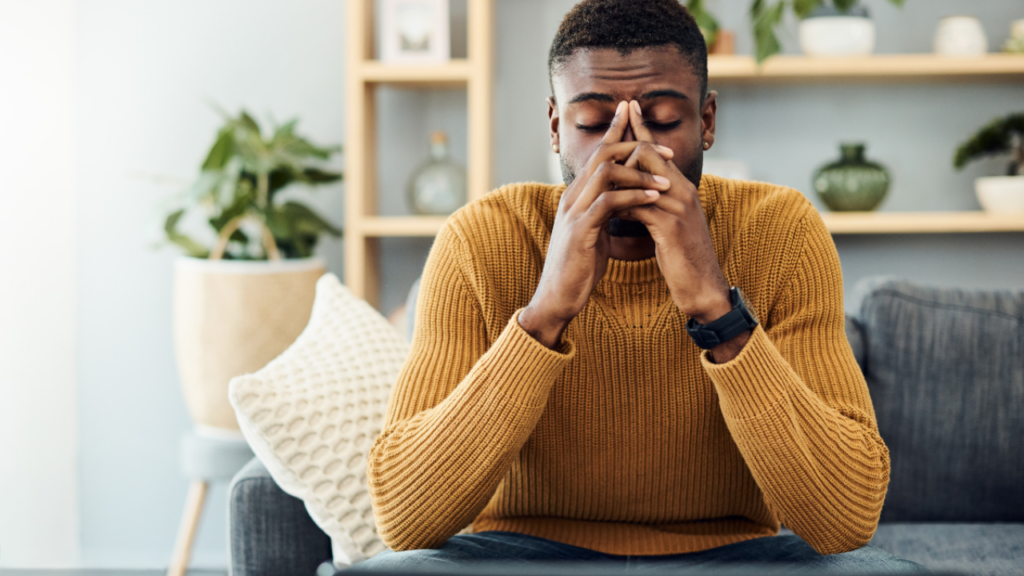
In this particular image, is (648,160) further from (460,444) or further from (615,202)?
(460,444)

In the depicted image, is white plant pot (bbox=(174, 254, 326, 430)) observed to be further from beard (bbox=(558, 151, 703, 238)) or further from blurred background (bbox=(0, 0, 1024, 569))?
beard (bbox=(558, 151, 703, 238))

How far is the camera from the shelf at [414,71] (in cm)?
209

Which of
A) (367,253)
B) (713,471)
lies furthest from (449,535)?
(367,253)

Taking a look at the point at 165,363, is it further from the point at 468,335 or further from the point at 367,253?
the point at 468,335

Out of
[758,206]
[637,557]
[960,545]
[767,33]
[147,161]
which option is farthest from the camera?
[147,161]

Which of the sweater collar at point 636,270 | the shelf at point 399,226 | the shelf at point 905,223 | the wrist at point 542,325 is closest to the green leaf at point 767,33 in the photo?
the shelf at point 905,223

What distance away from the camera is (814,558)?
0.94 meters

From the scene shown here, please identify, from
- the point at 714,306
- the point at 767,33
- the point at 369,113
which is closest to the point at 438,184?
the point at 369,113

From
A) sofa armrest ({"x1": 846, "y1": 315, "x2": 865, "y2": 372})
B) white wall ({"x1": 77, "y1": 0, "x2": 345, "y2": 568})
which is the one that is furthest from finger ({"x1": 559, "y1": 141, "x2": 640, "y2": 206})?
white wall ({"x1": 77, "y1": 0, "x2": 345, "y2": 568})

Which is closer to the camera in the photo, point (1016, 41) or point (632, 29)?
point (632, 29)

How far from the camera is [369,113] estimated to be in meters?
2.18

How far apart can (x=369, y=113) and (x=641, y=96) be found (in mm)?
1351

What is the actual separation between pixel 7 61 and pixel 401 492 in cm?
166

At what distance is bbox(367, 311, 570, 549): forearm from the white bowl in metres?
1.69
